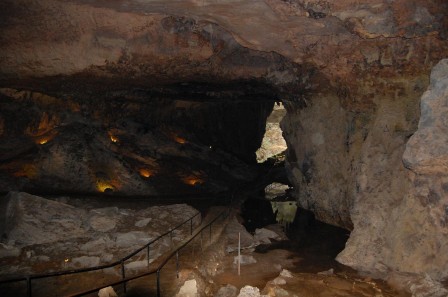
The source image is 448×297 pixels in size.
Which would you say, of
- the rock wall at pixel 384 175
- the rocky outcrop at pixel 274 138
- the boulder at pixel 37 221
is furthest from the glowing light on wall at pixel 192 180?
the rocky outcrop at pixel 274 138

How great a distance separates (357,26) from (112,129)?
14.7 m

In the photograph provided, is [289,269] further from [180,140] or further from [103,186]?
[180,140]

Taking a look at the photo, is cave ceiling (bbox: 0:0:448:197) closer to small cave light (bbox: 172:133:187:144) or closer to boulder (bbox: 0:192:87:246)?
small cave light (bbox: 172:133:187:144)

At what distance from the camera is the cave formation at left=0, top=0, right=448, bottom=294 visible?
349 inches

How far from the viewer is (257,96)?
64.9ft

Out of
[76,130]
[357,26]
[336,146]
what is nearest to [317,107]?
[336,146]

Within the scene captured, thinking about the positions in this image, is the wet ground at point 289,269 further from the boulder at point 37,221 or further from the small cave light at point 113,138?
the small cave light at point 113,138

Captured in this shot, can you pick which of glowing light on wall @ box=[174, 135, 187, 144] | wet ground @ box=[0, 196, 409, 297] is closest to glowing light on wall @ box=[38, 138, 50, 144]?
glowing light on wall @ box=[174, 135, 187, 144]

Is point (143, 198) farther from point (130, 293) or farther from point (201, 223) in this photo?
point (130, 293)

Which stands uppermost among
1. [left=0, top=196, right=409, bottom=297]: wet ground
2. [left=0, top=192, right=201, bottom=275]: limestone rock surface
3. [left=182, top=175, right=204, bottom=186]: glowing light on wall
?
[left=182, top=175, right=204, bottom=186]: glowing light on wall

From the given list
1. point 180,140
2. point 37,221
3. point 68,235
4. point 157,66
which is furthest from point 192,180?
point 37,221

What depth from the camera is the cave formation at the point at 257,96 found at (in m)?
8.86

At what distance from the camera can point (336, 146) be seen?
14031mm

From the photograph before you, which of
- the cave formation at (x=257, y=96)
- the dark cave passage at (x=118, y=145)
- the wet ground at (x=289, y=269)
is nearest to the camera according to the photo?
the wet ground at (x=289, y=269)
